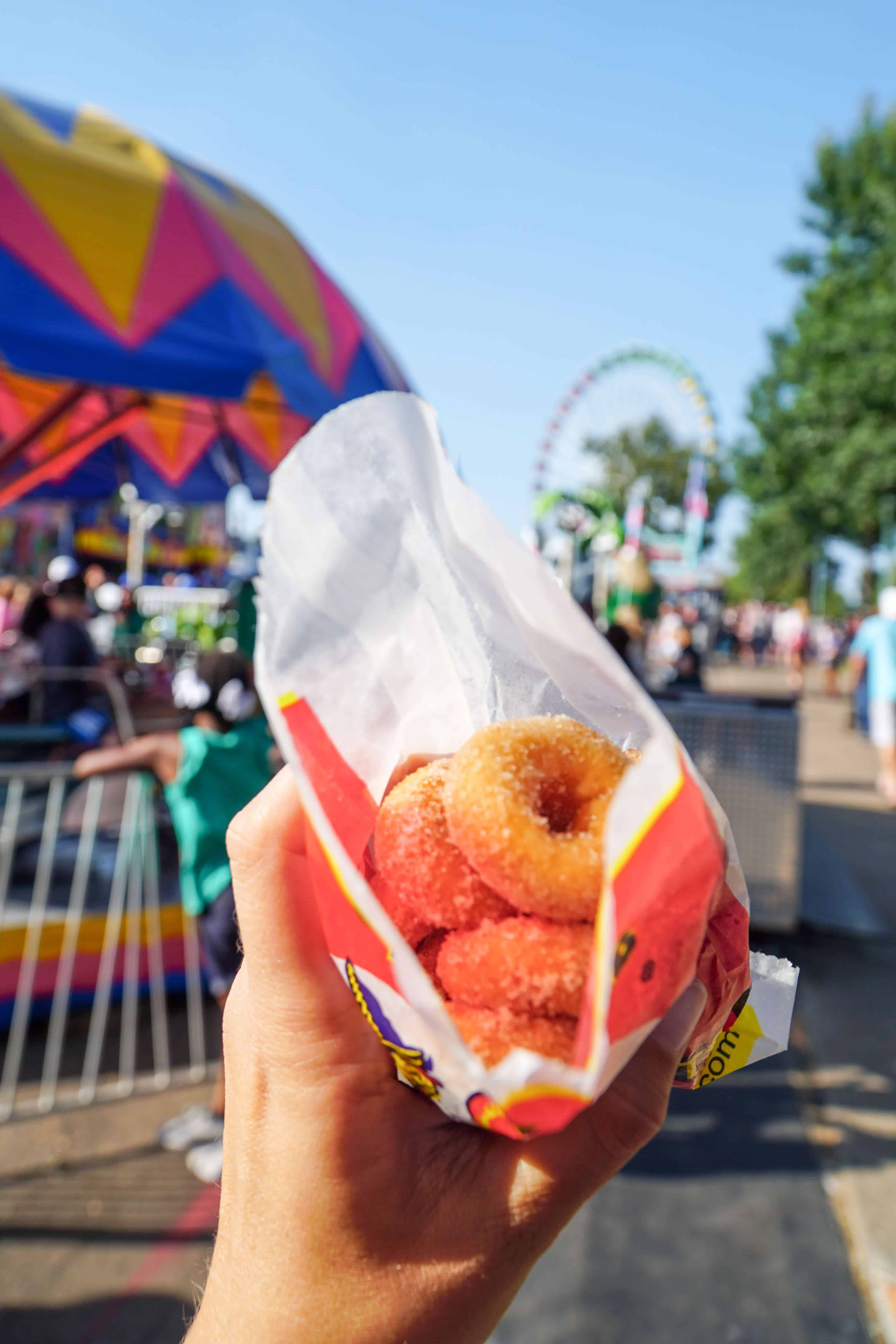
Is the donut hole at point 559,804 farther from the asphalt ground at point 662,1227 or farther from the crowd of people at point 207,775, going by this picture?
the asphalt ground at point 662,1227

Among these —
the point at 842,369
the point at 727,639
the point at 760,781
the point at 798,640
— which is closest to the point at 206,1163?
the point at 760,781

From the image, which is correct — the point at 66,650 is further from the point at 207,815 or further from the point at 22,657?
the point at 207,815

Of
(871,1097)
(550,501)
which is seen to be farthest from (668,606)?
(871,1097)

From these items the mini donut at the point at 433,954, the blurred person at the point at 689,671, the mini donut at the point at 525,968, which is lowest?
the blurred person at the point at 689,671

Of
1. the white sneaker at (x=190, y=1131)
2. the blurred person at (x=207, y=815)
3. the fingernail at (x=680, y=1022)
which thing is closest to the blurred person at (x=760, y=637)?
the blurred person at (x=207, y=815)

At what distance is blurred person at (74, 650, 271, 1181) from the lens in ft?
10.8

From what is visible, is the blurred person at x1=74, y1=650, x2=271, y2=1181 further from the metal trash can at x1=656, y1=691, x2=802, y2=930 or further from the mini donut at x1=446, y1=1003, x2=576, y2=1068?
the metal trash can at x1=656, y1=691, x2=802, y2=930

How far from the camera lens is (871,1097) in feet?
12.2

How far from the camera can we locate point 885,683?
779 cm

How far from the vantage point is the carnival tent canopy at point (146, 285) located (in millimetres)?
3746

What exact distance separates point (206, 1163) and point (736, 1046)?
2.63 metres

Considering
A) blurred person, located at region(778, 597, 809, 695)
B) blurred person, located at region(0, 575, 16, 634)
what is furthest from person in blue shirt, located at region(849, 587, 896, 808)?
blurred person, located at region(778, 597, 809, 695)

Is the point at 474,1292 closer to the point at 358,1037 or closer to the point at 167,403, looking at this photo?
the point at 358,1037

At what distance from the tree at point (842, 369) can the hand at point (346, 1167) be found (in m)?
25.5
